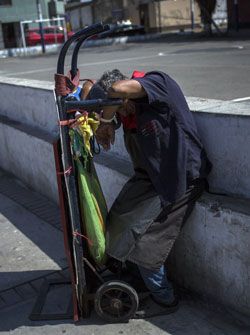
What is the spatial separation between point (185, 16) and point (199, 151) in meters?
45.3

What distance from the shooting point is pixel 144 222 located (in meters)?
3.05

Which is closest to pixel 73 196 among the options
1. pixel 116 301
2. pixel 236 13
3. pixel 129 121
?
pixel 129 121

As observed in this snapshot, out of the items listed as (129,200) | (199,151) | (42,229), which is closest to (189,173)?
(199,151)

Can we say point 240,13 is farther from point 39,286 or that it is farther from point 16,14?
point 39,286

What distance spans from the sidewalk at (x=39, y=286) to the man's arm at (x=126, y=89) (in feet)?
4.68

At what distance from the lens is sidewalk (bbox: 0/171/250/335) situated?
3162mm

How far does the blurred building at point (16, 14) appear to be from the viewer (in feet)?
137

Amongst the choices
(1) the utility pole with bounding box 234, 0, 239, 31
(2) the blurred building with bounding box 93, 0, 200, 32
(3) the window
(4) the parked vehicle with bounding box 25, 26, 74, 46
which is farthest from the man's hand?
(3) the window

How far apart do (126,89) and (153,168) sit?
0.51 meters

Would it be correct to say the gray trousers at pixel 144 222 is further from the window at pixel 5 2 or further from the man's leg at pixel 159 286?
the window at pixel 5 2

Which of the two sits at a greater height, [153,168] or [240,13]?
[240,13]

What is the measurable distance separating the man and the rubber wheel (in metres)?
0.15

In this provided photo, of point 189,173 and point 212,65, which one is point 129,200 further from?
point 212,65

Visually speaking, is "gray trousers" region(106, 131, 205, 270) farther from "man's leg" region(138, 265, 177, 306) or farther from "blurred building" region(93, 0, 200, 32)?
"blurred building" region(93, 0, 200, 32)
